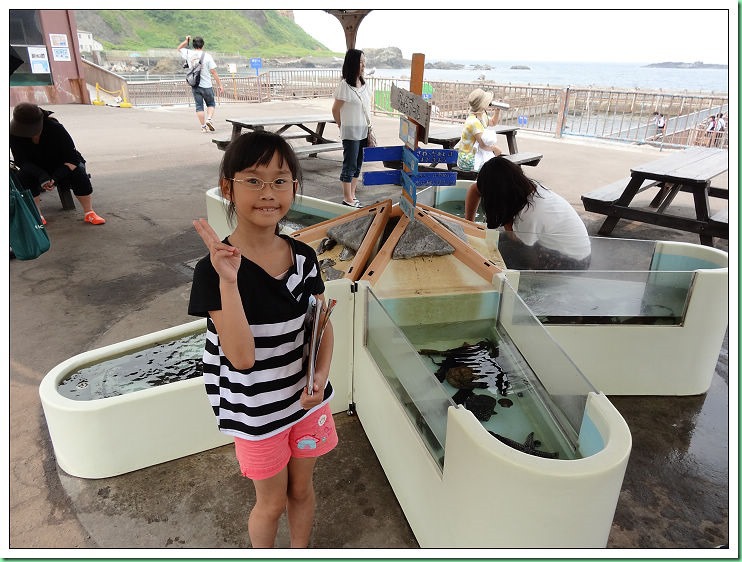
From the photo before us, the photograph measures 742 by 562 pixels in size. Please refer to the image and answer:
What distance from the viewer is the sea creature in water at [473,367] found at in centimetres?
237

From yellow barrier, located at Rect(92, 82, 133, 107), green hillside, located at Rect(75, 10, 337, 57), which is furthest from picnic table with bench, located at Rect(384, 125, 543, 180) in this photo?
green hillside, located at Rect(75, 10, 337, 57)

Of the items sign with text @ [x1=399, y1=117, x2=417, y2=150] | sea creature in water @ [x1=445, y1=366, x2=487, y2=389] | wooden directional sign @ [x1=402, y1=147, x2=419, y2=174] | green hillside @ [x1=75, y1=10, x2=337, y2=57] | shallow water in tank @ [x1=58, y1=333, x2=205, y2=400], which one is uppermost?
green hillside @ [x1=75, y1=10, x2=337, y2=57]

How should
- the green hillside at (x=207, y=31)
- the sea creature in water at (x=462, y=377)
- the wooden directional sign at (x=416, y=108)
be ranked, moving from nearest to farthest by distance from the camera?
the sea creature in water at (x=462, y=377), the wooden directional sign at (x=416, y=108), the green hillside at (x=207, y=31)

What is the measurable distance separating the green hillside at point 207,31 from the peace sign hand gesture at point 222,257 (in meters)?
67.6

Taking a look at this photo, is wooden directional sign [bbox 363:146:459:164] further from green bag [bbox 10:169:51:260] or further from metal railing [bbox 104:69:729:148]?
metal railing [bbox 104:69:729:148]

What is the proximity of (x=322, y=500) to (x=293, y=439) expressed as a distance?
28.6 inches

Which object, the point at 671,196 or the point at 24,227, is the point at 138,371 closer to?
the point at 24,227

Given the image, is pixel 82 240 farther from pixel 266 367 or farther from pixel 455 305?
pixel 266 367

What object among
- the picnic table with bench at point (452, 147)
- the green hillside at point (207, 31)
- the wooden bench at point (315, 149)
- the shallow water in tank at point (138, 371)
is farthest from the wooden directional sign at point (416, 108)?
the green hillside at point (207, 31)

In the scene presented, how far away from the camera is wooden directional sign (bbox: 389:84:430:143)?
2586 millimetres

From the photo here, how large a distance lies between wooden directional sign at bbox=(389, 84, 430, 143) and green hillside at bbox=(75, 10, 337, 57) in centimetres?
6602

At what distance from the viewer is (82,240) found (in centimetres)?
524

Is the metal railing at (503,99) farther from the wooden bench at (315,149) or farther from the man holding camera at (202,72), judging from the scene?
the wooden bench at (315,149)

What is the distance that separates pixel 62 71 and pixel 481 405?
1679 cm
